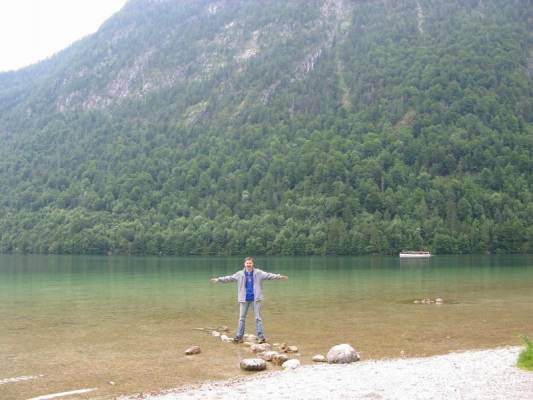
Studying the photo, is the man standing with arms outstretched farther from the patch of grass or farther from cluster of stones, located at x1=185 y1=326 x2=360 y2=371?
the patch of grass

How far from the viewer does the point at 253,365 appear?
20109 millimetres

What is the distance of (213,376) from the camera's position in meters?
19.5

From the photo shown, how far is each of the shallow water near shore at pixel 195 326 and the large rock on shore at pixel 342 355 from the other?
1.33m

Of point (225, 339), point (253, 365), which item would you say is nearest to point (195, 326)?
point (225, 339)

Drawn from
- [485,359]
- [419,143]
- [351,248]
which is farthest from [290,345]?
[419,143]

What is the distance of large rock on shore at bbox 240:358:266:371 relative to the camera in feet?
65.9

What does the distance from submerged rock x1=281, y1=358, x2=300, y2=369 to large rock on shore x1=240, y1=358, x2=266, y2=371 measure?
27.3 inches

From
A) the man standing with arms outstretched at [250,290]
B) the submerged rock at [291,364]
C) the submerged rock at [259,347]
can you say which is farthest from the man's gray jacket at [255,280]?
the submerged rock at [291,364]

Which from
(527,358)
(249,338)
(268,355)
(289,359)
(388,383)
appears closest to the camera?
(388,383)

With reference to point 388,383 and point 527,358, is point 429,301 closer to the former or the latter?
point 527,358

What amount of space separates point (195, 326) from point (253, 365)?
37.0ft

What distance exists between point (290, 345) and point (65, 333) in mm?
11406

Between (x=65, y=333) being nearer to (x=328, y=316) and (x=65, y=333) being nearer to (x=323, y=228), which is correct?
(x=328, y=316)

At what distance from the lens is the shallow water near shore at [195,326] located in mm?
20344
